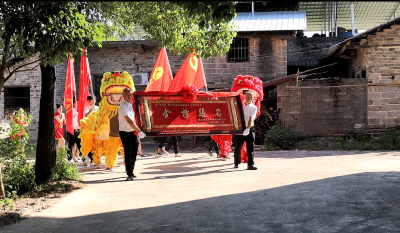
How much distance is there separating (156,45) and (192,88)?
10.6 meters

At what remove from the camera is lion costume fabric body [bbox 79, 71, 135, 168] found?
10.3 meters

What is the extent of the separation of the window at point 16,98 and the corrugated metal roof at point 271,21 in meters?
10.1

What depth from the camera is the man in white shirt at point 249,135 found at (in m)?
9.98

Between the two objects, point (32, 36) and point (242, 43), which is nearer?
point (32, 36)

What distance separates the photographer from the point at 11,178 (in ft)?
25.8

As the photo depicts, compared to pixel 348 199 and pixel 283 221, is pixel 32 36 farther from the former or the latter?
pixel 348 199

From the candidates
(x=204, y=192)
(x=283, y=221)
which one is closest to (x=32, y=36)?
(x=204, y=192)

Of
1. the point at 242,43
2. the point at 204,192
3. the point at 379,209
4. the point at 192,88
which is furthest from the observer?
the point at 242,43

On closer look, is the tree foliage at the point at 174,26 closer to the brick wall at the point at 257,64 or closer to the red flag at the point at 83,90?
the red flag at the point at 83,90

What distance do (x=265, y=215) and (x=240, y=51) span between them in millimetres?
14542

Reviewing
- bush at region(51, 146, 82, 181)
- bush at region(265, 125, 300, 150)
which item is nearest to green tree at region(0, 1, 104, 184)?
bush at region(51, 146, 82, 181)

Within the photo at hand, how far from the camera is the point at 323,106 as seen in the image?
649 inches

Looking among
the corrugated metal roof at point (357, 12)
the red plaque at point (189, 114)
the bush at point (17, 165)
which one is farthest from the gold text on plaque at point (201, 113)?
the corrugated metal roof at point (357, 12)

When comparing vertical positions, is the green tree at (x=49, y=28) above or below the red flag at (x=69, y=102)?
above
